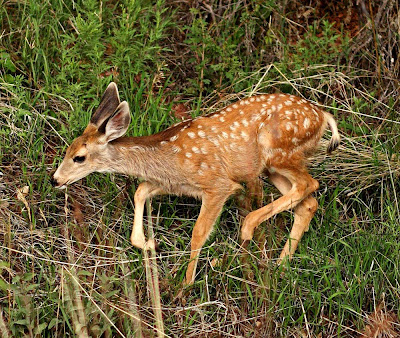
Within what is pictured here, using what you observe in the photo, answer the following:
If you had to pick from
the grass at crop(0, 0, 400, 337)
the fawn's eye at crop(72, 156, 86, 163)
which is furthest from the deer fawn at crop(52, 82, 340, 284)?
the grass at crop(0, 0, 400, 337)

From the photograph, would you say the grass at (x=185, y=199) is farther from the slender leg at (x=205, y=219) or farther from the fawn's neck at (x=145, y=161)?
the fawn's neck at (x=145, y=161)

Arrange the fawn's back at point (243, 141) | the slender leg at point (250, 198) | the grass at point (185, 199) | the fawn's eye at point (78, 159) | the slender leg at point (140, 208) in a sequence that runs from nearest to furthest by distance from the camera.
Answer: the grass at point (185, 199)
the slender leg at point (140, 208)
the fawn's eye at point (78, 159)
the fawn's back at point (243, 141)
the slender leg at point (250, 198)

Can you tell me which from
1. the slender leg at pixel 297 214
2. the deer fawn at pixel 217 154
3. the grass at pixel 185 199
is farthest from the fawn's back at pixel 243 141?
the grass at pixel 185 199

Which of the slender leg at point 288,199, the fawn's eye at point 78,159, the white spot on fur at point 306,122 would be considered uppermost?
the fawn's eye at point 78,159

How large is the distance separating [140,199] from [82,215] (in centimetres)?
42

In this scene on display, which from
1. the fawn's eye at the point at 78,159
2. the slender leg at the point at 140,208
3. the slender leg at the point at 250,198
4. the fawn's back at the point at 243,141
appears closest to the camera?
the slender leg at the point at 140,208

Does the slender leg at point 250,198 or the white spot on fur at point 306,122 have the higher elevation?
the white spot on fur at point 306,122

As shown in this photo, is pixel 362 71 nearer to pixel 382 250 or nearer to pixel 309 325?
pixel 382 250

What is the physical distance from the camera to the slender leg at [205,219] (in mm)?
5703

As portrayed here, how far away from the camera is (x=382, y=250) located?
5.54 metres

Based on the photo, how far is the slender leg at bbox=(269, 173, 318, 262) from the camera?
580 centimetres

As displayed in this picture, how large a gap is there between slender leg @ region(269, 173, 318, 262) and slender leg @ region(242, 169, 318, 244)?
7 cm

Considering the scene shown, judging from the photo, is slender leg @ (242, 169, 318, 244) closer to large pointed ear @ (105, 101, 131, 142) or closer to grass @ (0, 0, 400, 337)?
grass @ (0, 0, 400, 337)

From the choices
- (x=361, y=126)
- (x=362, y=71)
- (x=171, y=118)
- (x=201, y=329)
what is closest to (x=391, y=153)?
(x=361, y=126)
